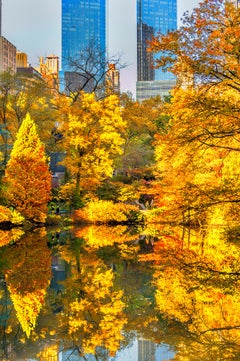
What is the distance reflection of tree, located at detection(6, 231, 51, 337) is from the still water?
0.07ft

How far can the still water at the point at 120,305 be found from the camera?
7441mm

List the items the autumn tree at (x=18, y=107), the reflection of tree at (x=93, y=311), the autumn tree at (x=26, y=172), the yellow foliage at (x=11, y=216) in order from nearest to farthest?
the reflection of tree at (x=93, y=311)
the yellow foliage at (x=11, y=216)
the autumn tree at (x=26, y=172)
the autumn tree at (x=18, y=107)

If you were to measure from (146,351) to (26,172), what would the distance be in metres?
25.0

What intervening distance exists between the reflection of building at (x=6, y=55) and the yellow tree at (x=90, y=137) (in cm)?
14277

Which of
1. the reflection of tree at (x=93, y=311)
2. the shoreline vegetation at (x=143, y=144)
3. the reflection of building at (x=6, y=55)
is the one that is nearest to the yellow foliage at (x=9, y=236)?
the shoreline vegetation at (x=143, y=144)

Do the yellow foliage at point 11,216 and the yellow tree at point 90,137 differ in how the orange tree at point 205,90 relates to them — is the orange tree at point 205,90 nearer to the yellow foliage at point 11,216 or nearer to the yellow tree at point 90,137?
the yellow foliage at point 11,216

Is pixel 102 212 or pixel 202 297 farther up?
pixel 202 297

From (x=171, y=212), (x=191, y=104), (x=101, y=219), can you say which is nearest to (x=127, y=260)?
(x=171, y=212)

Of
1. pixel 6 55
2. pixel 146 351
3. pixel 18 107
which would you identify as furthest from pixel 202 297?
pixel 6 55

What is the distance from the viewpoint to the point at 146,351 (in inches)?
295

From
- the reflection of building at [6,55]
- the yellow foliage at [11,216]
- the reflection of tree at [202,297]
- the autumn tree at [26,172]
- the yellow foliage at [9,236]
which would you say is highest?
the reflection of building at [6,55]

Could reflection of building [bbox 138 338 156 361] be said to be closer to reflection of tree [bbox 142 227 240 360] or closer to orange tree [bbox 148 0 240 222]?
reflection of tree [bbox 142 227 240 360]

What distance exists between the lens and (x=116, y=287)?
12641 mm

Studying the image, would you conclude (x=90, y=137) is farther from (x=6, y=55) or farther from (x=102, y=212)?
(x=6, y=55)
